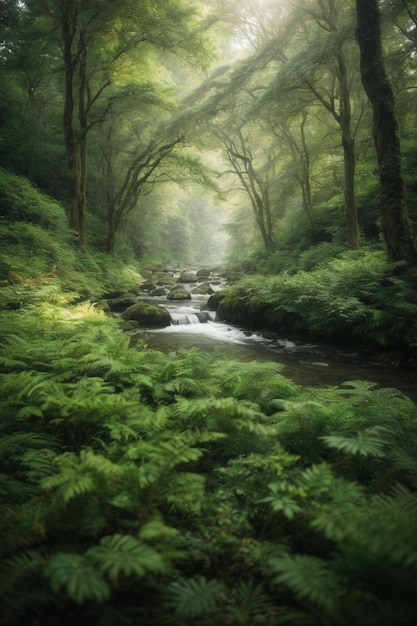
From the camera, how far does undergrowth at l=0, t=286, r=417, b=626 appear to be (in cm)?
136

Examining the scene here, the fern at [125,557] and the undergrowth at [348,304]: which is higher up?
the undergrowth at [348,304]

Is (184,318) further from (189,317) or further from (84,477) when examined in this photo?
(84,477)

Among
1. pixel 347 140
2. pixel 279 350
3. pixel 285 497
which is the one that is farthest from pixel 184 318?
pixel 285 497

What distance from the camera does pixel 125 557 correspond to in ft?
4.66

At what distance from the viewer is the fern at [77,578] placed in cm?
125

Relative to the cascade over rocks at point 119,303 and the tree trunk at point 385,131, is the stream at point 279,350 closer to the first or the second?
the cascade over rocks at point 119,303

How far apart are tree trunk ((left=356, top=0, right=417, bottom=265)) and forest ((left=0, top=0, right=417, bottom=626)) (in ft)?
0.18

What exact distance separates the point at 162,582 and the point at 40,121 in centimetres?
2120

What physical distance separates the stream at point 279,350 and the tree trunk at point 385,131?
3.08m

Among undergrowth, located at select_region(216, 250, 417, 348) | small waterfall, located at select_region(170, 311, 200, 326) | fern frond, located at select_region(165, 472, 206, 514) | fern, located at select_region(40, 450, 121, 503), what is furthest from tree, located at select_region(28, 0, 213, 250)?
fern frond, located at select_region(165, 472, 206, 514)

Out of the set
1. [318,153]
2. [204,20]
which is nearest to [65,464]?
[204,20]

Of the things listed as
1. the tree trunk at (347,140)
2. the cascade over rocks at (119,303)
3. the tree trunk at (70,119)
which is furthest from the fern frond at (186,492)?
the tree trunk at (70,119)

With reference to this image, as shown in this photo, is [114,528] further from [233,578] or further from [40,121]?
[40,121]

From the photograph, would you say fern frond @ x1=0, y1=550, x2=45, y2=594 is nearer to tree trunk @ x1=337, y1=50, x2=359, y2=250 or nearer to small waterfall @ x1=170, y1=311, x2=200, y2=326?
small waterfall @ x1=170, y1=311, x2=200, y2=326
